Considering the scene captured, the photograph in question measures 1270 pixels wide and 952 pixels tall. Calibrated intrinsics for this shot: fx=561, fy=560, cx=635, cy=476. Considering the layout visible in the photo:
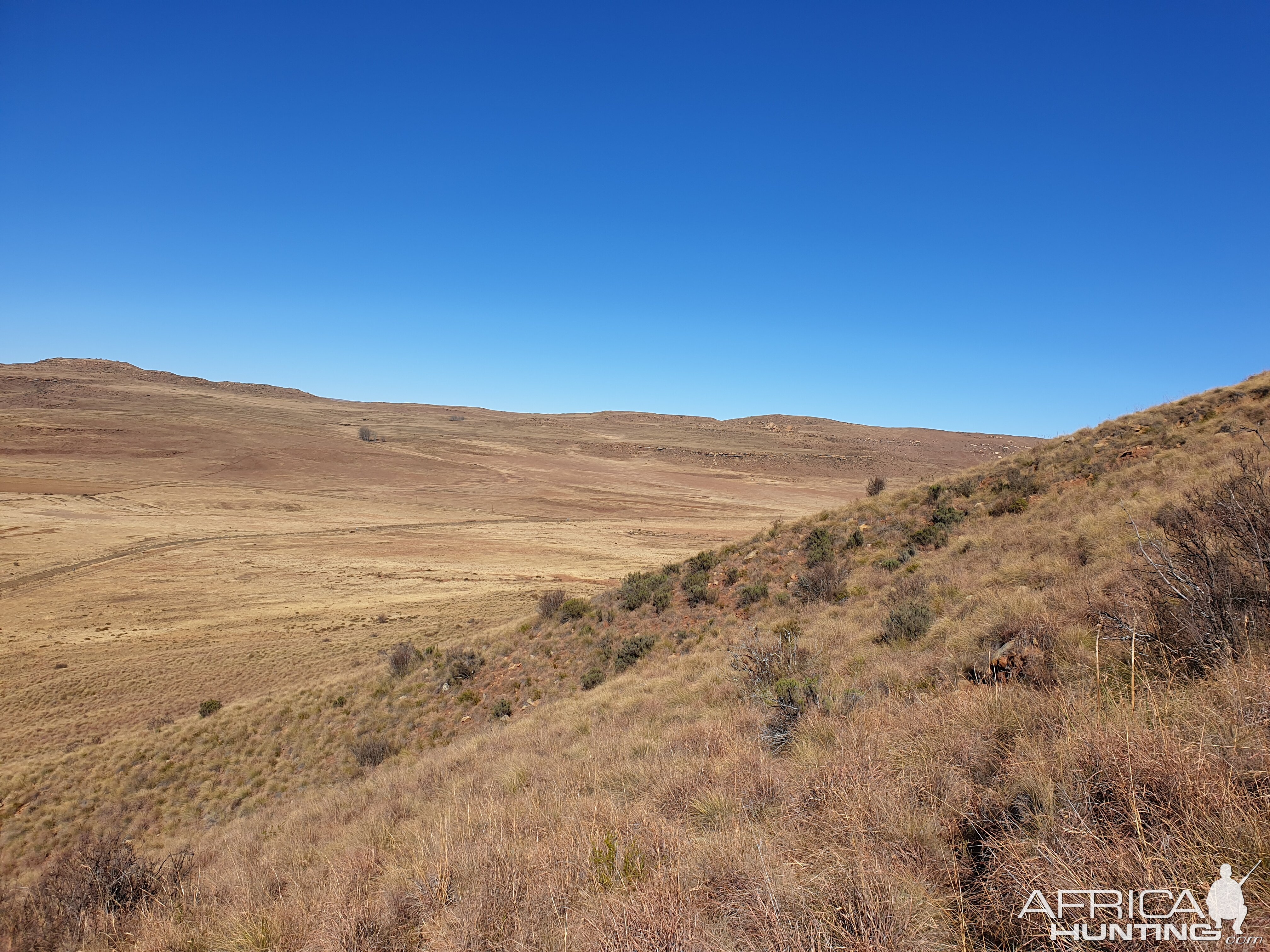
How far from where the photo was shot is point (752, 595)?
1509 cm

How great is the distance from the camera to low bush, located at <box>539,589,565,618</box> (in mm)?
18703

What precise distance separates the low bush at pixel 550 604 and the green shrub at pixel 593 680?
16.0 feet

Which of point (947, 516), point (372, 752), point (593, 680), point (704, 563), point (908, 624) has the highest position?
point (947, 516)

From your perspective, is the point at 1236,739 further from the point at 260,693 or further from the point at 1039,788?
the point at 260,693

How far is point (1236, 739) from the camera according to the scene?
279 cm

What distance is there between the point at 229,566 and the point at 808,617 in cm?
3722

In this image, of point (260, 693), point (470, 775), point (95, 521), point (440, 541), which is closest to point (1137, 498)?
point (470, 775)

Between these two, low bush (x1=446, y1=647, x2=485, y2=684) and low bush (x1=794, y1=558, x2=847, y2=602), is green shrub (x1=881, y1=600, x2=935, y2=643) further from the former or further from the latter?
low bush (x1=446, y1=647, x2=485, y2=684)

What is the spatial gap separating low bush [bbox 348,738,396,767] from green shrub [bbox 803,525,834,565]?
11.9 m

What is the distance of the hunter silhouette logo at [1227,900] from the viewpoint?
206cm

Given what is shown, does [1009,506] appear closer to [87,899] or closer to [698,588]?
[698,588]

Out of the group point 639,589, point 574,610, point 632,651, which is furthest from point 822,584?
point 574,610

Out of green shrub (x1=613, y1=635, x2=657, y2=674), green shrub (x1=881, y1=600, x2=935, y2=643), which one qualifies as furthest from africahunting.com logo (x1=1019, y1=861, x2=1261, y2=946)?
green shrub (x1=613, y1=635, x2=657, y2=674)

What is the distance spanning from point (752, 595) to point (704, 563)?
3946 mm
